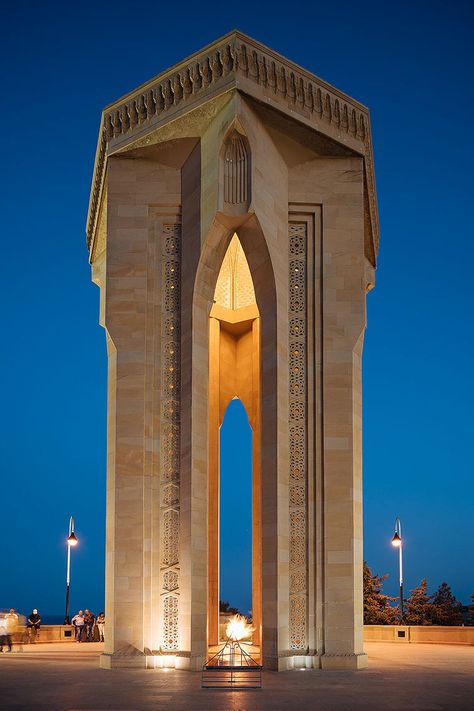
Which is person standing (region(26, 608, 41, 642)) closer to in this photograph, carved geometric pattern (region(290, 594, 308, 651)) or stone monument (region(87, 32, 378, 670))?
stone monument (region(87, 32, 378, 670))

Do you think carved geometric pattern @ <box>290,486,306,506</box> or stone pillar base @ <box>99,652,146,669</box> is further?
carved geometric pattern @ <box>290,486,306,506</box>

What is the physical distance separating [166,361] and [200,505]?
10.2 feet

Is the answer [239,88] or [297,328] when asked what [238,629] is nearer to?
[297,328]

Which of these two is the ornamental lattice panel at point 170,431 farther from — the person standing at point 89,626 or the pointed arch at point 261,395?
the person standing at point 89,626

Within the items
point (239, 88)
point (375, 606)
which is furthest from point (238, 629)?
point (375, 606)

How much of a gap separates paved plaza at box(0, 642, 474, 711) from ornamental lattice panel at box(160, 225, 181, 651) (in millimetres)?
1465

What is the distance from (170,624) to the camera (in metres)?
19.2

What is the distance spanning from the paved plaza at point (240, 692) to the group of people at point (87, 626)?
856cm

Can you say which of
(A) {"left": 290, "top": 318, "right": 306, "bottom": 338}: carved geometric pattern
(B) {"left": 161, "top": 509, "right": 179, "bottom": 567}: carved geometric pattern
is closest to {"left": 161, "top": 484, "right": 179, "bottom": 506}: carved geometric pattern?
(B) {"left": 161, "top": 509, "right": 179, "bottom": 567}: carved geometric pattern

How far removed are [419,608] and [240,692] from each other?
3447cm

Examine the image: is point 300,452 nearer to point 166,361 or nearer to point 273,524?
point 273,524

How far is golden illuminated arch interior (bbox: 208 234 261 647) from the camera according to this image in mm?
25500

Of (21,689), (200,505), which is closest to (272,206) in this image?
(200,505)

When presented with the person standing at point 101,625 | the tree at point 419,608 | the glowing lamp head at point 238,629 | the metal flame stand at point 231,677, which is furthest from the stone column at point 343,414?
the tree at point 419,608
